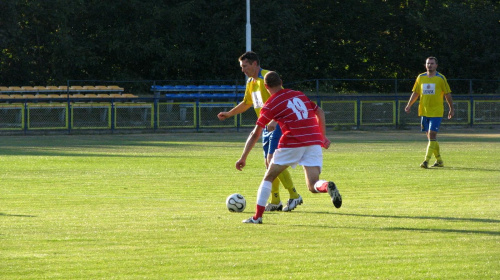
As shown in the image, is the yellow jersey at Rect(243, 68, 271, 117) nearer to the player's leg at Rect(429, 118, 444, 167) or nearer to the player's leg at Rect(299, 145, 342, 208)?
the player's leg at Rect(299, 145, 342, 208)

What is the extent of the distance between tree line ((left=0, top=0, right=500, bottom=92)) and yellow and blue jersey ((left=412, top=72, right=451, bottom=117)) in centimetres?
2740

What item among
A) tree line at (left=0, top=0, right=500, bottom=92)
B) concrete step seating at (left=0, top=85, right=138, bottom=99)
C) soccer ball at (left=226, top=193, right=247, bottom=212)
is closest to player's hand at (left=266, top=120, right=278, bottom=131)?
soccer ball at (left=226, top=193, right=247, bottom=212)

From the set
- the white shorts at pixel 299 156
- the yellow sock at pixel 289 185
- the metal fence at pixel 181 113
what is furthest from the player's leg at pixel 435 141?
the metal fence at pixel 181 113

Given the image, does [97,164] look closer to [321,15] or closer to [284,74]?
[284,74]

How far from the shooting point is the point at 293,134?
8.98 m

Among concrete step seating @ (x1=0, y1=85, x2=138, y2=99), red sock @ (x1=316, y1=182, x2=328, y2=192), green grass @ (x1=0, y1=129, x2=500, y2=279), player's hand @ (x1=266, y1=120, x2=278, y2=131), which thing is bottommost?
green grass @ (x1=0, y1=129, x2=500, y2=279)

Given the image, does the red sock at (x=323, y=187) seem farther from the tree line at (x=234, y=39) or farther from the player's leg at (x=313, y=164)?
the tree line at (x=234, y=39)

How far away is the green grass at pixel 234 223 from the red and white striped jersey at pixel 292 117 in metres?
0.91

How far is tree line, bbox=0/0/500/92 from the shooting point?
1695 inches

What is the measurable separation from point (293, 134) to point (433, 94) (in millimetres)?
9407

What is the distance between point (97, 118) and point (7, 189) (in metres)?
21.2

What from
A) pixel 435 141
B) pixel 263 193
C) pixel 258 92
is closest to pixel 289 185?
pixel 258 92

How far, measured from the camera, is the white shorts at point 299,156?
9.05m

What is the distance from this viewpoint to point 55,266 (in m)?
6.70
